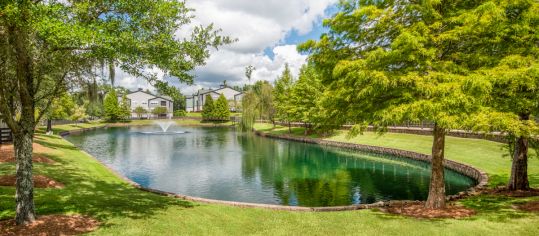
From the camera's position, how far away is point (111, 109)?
102m

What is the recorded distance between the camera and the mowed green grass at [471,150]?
2202cm

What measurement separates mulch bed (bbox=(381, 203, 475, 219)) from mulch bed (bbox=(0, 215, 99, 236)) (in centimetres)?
1102

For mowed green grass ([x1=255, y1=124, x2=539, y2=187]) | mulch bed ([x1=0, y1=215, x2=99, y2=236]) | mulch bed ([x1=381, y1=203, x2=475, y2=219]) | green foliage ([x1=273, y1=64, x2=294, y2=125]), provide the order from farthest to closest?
green foliage ([x1=273, y1=64, x2=294, y2=125]) → mowed green grass ([x1=255, y1=124, x2=539, y2=187]) → mulch bed ([x1=381, y1=203, x2=475, y2=219]) → mulch bed ([x1=0, y1=215, x2=99, y2=236])

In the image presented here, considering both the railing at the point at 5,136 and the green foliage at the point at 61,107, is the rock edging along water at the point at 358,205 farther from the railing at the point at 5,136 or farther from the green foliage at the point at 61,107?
the railing at the point at 5,136

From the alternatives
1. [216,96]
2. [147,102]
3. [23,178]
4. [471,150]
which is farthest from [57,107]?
[216,96]

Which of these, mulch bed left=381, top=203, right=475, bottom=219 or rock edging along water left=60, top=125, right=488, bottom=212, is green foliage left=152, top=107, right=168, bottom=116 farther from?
mulch bed left=381, top=203, right=475, bottom=219

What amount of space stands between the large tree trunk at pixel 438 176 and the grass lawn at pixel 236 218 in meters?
1.43

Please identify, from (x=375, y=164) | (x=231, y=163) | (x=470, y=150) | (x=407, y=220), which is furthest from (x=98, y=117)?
(x=407, y=220)

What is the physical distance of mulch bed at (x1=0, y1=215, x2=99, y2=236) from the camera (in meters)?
9.26

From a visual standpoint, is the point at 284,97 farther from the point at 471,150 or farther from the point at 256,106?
the point at 471,150

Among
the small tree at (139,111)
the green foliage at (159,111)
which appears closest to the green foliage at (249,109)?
the small tree at (139,111)

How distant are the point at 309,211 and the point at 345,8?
8.64 m

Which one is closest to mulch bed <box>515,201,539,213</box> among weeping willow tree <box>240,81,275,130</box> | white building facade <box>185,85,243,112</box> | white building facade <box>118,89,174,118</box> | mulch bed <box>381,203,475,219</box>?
mulch bed <box>381,203,475,219</box>

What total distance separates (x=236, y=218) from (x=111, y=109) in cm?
10175
